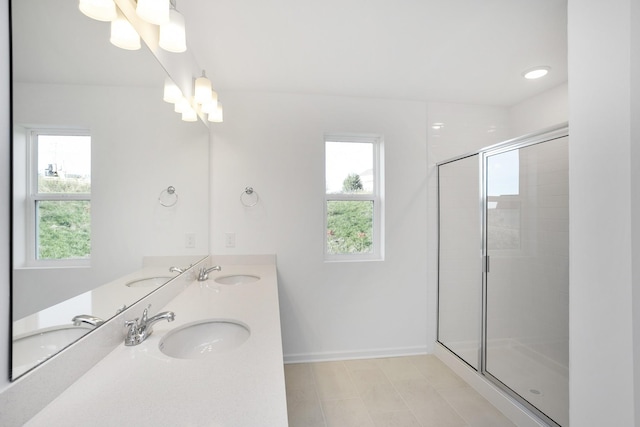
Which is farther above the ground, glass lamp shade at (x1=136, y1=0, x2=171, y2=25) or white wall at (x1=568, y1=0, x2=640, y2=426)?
glass lamp shade at (x1=136, y1=0, x2=171, y2=25)

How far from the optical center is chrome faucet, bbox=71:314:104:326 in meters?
0.88

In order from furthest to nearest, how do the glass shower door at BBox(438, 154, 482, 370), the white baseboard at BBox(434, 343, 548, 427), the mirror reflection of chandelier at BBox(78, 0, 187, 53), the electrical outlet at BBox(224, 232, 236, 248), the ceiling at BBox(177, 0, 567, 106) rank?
the electrical outlet at BBox(224, 232, 236, 248), the glass shower door at BBox(438, 154, 482, 370), the white baseboard at BBox(434, 343, 548, 427), the ceiling at BBox(177, 0, 567, 106), the mirror reflection of chandelier at BBox(78, 0, 187, 53)

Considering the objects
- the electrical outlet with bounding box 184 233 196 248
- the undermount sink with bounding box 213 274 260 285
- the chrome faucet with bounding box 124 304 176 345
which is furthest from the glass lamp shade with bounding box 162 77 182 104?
the undermount sink with bounding box 213 274 260 285

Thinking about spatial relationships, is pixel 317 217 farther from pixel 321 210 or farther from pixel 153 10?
pixel 153 10

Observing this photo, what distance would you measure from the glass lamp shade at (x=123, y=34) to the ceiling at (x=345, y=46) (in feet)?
0.10

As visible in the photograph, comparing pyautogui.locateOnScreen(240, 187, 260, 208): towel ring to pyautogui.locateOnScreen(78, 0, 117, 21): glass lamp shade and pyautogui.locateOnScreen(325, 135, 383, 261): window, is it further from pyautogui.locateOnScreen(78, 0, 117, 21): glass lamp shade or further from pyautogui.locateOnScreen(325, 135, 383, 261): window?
pyautogui.locateOnScreen(78, 0, 117, 21): glass lamp shade

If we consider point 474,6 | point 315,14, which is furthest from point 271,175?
point 474,6

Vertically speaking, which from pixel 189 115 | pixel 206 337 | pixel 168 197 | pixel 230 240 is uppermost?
pixel 189 115

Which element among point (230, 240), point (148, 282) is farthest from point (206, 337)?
point (230, 240)

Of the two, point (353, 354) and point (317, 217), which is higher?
point (317, 217)

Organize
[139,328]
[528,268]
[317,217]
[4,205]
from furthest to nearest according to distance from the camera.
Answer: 1. [317,217]
2. [528,268]
3. [139,328]
4. [4,205]

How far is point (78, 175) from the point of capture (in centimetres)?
90

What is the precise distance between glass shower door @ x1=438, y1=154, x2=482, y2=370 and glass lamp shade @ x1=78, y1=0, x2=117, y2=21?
248cm

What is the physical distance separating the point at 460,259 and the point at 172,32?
2.67 m
